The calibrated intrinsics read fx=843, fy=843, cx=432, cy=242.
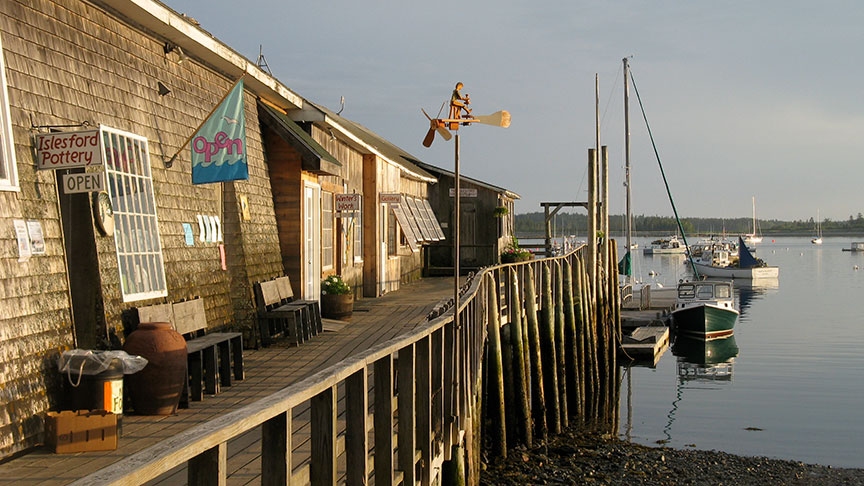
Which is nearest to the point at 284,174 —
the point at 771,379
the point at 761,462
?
the point at 761,462

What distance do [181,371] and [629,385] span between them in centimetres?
1783

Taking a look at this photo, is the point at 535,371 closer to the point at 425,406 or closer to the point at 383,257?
the point at 383,257

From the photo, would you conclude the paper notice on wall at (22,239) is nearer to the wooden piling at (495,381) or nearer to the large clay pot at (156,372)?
the large clay pot at (156,372)

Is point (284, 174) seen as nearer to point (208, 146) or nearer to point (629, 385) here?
point (208, 146)

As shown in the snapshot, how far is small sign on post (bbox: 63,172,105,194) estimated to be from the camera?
22.1ft

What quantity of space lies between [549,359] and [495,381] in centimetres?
410

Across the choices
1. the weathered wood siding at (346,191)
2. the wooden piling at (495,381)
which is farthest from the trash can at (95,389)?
the weathered wood siding at (346,191)

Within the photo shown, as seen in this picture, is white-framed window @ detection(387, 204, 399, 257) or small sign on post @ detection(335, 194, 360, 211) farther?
white-framed window @ detection(387, 204, 399, 257)

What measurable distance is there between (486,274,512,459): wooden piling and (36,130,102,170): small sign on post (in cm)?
643

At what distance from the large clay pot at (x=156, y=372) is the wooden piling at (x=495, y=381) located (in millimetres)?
5230

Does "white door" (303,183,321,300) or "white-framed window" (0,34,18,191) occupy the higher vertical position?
"white-framed window" (0,34,18,191)

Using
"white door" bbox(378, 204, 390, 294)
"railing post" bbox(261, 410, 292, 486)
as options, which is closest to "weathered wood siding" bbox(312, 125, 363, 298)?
"white door" bbox(378, 204, 390, 294)

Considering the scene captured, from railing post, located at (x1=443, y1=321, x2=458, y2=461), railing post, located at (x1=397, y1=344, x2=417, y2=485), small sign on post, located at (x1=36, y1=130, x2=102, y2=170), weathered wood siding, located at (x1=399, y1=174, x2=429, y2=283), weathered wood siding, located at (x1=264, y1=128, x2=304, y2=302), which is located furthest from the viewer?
weathered wood siding, located at (x1=399, y1=174, x2=429, y2=283)

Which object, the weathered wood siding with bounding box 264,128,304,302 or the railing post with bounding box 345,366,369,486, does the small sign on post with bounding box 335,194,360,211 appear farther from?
the railing post with bounding box 345,366,369,486
